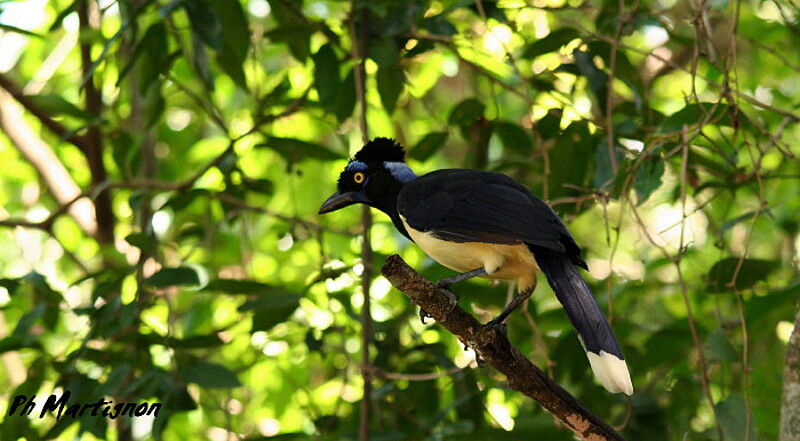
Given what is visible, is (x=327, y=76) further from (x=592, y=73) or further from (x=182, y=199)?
(x=592, y=73)

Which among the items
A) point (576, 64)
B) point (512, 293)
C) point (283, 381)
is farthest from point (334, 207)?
point (283, 381)

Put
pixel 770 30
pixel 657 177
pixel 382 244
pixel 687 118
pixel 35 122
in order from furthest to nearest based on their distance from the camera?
pixel 35 122 → pixel 382 244 → pixel 770 30 → pixel 687 118 → pixel 657 177

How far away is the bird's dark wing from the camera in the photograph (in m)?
3.02

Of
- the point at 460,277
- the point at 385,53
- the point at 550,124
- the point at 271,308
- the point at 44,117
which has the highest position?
the point at 385,53

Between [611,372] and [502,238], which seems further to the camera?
[502,238]

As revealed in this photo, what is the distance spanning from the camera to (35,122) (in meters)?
6.75

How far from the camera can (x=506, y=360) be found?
9.35 ft

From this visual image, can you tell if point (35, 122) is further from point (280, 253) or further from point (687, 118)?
point (687, 118)

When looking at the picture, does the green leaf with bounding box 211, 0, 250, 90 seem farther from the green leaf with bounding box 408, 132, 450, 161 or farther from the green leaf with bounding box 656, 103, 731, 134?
the green leaf with bounding box 656, 103, 731, 134

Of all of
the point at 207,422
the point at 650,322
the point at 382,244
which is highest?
the point at 382,244

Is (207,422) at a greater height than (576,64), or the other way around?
(576,64)

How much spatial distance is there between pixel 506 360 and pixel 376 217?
8.75 ft

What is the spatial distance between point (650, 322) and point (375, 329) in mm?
2018

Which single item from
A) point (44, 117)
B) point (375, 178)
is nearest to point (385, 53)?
point (375, 178)
